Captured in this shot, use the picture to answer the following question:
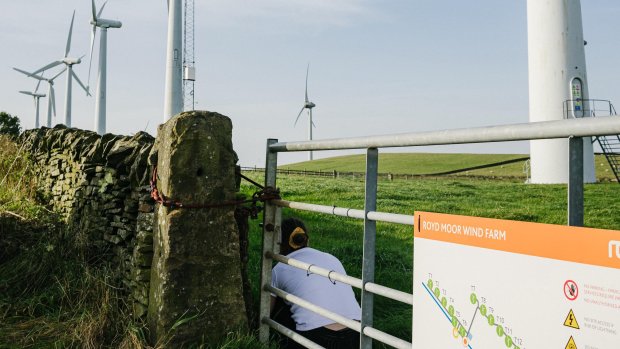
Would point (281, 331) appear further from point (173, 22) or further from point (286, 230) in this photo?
point (173, 22)

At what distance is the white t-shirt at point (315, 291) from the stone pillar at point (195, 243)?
482 mm

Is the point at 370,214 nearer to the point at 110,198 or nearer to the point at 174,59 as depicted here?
the point at 110,198

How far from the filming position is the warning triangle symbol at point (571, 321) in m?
2.19

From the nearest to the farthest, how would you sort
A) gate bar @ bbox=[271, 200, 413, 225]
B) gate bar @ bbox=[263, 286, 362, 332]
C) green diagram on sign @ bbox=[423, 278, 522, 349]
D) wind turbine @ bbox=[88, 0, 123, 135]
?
green diagram on sign @ bbox=[423, 278, 522, 349] < gate bar @ bbox=[271, 200, 413, 225] < gate bar @ bbox=[263, 286, 362, 332] < wind turbine @ bbox=[88, 0, 123, 135]

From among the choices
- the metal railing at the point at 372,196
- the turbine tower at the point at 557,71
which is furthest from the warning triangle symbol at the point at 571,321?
the turbine tower at the point at 557,71

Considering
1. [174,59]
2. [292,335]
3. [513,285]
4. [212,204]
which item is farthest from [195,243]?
[174,59]

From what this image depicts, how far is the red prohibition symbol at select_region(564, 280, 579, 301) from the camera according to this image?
219 cm

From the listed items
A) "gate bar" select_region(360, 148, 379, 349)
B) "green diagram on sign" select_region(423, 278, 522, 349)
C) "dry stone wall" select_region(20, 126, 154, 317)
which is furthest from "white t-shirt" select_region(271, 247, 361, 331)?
"green diagram on sign" select_region(423, 278, 522, 349)

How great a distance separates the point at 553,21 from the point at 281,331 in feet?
80.9

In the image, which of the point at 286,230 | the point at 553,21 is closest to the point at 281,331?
the point at 286,230

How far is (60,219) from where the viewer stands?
317 inches

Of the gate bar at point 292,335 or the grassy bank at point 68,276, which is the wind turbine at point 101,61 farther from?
the gate bar at point 292,335

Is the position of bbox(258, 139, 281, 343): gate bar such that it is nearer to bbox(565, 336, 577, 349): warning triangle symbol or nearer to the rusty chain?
the rusty chain

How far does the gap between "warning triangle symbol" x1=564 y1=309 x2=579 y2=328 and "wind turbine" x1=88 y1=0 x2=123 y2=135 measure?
26.0 m
